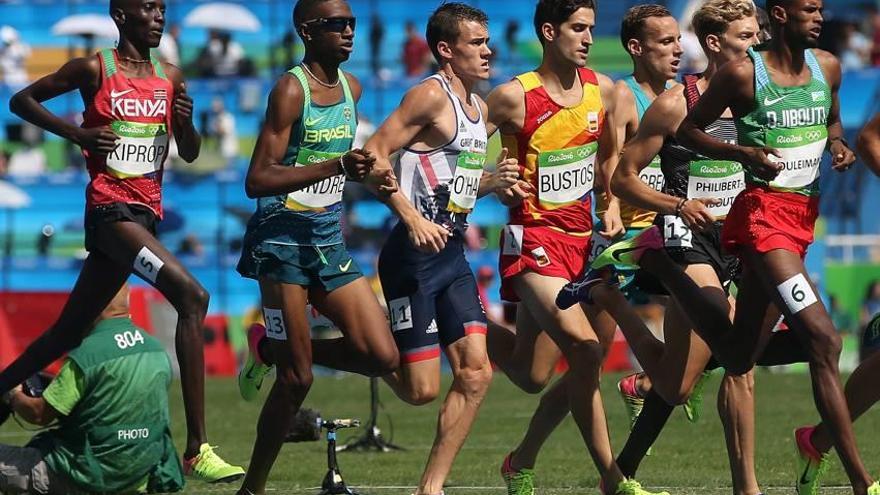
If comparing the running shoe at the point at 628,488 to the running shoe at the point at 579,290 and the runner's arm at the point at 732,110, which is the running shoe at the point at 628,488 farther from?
the runner's arm at the point at 732,110

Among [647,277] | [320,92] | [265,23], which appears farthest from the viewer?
[265,23]

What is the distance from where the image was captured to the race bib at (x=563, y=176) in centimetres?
946

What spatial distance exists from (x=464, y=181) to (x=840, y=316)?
16.0 meters

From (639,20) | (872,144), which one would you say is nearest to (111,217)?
(639,20)

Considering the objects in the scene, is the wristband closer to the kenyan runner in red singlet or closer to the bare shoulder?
the bare shoulder

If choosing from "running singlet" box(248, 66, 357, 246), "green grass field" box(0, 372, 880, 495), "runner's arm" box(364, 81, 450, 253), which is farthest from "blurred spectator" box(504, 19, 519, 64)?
"running singlet" box(248, 66, 357, 246)

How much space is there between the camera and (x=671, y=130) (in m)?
8.96

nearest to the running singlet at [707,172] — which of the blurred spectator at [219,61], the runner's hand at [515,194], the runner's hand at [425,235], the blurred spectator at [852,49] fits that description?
the runner's hand at [515,194]

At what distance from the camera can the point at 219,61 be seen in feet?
97.3

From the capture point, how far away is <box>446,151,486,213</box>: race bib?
900 centimetres

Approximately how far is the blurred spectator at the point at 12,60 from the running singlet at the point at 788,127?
23.1 metres

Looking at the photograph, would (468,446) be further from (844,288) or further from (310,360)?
(844,288)

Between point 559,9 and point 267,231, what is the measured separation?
2.14m

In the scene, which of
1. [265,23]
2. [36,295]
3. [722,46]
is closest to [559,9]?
[722,46]
